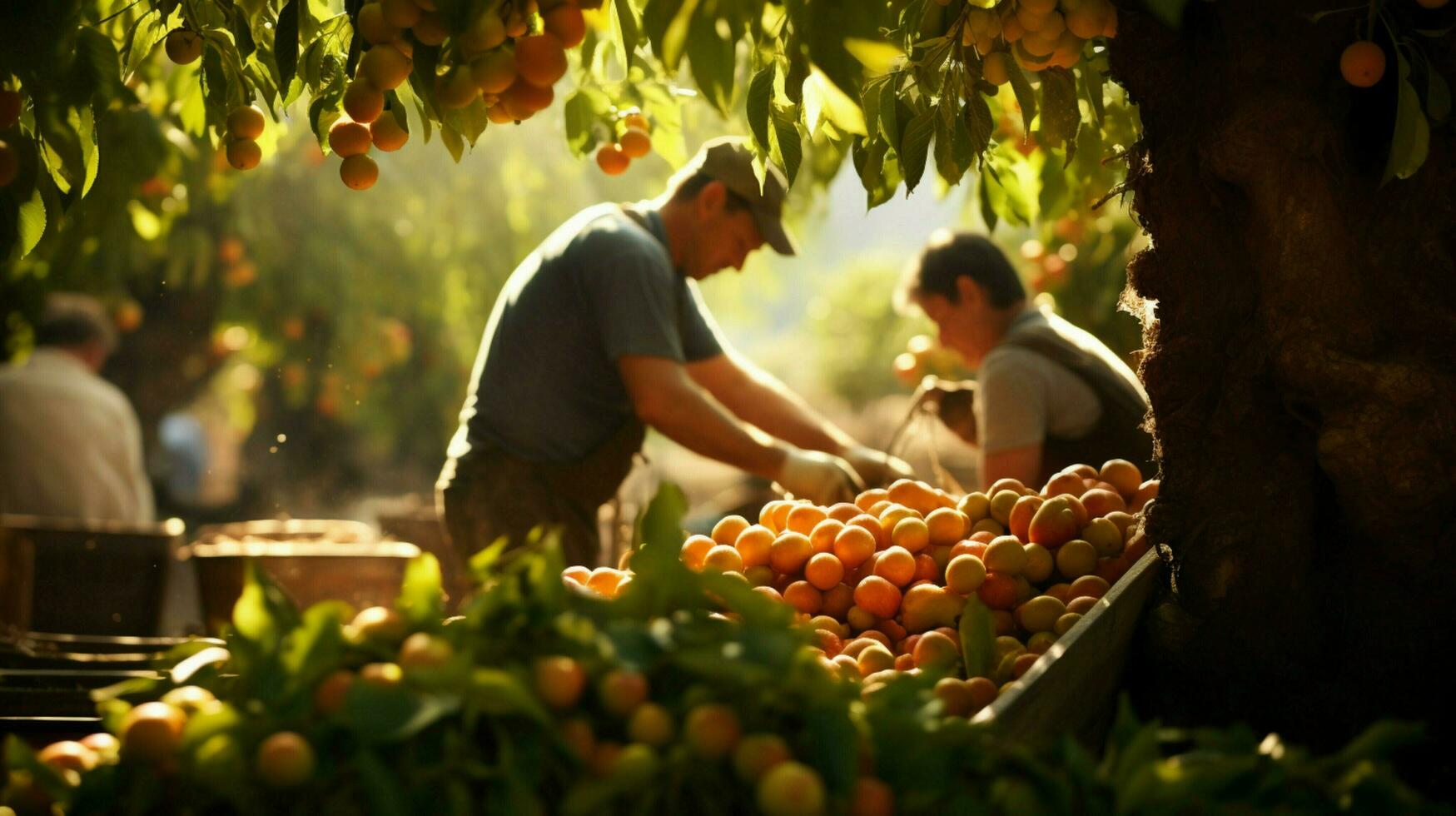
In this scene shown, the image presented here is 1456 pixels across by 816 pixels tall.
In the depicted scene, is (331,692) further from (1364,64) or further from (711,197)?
(711,197)

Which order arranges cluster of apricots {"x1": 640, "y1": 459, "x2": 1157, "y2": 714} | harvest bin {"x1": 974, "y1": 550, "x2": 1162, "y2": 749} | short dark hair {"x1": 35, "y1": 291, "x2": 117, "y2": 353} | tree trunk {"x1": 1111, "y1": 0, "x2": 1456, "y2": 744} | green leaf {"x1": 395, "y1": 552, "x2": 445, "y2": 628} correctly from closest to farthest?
green leaf {"x1": 395, "y1": 552, "x2": 445, "y2": 628} → harvest bin {"x1": 974, "y1": 550, "x2": 1162, "y2": 749} → tree trunk {"x1": 1111, "y1": 0, "x2": 1456, "y2": 744} → cluster of apricots {"x1": 640, "y1": 459, "x2": 1157, "y2": 714} → short dark hair {"x1": 35, "y1": 291, "x2": 117, "y2": 353}

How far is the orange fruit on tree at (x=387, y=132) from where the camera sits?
6.26 ft

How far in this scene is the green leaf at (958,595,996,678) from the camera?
66.1 inches

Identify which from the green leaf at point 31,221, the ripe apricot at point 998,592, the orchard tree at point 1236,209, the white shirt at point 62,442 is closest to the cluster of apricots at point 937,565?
the ripe apricot at point 998,592

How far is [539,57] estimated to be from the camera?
5.16ft

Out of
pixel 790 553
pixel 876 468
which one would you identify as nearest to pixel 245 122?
pixel 790 553

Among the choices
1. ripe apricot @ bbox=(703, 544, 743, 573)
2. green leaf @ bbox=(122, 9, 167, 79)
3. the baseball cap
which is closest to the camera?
ripe apricot @ bbox=(703, 544, 743, 573)

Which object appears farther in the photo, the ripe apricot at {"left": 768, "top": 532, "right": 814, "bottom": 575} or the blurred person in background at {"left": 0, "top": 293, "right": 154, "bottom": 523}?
the blurred person in background at {"left": 0, "top": 293, "right": 154, "bottom": 523}

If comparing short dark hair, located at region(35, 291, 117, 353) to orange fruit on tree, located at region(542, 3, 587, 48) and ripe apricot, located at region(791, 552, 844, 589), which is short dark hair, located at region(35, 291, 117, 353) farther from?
orange fruit on tree, located at region(542, 3, 587, 48)

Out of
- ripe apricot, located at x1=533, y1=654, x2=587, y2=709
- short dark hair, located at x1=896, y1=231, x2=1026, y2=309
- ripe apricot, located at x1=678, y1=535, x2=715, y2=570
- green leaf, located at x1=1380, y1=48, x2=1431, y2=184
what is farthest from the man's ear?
ripe apricot, located at x1=533, y1=654, x2=587, y2=709

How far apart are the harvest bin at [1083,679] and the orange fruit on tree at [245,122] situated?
1502mm

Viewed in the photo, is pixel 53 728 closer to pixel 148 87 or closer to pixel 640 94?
pixel 640 94

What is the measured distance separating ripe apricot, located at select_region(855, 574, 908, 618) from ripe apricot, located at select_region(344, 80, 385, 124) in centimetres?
101

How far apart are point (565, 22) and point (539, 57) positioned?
5 cm
